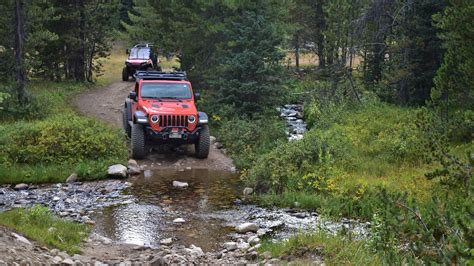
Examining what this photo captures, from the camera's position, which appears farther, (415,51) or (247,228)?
(415,51)

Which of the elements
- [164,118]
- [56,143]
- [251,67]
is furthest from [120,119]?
[164,118]

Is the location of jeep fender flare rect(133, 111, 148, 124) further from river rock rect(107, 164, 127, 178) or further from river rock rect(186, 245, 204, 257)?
river rock rect(186, 245, 204, 257)

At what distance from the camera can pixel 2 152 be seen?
15.0 meters

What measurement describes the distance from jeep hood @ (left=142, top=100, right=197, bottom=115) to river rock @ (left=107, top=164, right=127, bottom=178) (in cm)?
189

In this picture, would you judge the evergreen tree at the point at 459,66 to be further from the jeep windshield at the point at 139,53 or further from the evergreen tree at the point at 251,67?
the jeep windshield at the point at 139,53

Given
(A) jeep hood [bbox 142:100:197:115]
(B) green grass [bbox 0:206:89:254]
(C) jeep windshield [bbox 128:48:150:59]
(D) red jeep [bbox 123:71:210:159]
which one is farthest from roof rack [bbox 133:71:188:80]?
(C) jeep windshield [bbox 128:48:150:59]

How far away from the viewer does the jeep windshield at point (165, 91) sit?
16844mm

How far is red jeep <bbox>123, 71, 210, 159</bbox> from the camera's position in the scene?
1568cm

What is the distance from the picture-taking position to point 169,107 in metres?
16.1

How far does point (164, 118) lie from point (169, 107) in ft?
1.81

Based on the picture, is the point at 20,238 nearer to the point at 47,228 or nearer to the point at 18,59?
the point at 47,228

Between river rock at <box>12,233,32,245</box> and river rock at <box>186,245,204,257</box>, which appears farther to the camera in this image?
river rock at <box>186,245,204,257</box>

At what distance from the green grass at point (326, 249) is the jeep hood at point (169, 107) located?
760 cm

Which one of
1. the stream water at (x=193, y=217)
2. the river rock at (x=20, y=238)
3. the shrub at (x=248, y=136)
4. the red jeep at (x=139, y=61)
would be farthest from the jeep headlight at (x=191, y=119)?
the red jeep at (x=139, y=61)
